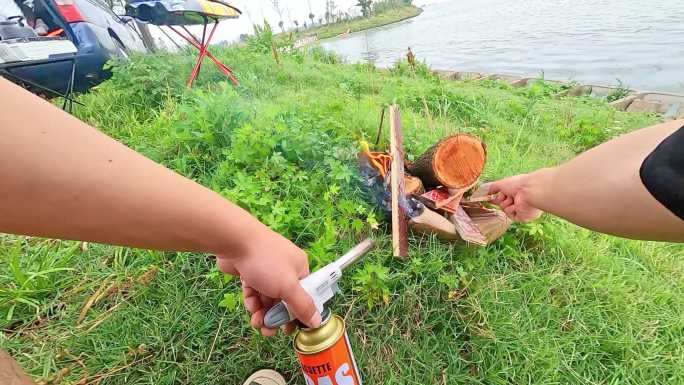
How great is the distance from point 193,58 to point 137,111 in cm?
159

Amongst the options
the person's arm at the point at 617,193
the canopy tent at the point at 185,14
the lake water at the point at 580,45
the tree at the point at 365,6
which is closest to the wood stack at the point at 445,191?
the person's arm at the point at 617,193

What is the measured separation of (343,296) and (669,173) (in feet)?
4.04

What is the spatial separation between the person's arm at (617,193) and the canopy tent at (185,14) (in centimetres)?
380

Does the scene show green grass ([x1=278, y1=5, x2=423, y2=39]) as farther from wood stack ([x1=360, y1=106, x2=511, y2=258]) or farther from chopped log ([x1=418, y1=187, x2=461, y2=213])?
chopped log ([x1=418, y1=187, x2=461, y2=213])

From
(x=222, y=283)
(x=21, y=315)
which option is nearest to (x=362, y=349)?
(x=222, y=283)

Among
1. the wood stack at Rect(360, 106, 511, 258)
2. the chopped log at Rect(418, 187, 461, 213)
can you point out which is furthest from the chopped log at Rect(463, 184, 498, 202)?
the chopped log at Rect(418, 187, 461, 213)

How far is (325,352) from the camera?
105 centimetres

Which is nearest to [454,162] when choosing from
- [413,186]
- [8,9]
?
[413,186]

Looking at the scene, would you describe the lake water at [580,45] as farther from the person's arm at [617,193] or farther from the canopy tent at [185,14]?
the person's arm at [617,193]

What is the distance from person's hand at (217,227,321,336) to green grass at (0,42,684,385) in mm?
642

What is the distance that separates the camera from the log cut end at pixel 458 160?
6.84 feet

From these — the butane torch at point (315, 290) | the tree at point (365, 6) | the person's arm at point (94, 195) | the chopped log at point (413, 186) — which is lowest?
the chopped log at point (413, 186)

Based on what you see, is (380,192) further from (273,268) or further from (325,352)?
(273,268)

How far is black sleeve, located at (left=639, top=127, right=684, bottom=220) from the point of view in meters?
0.69
